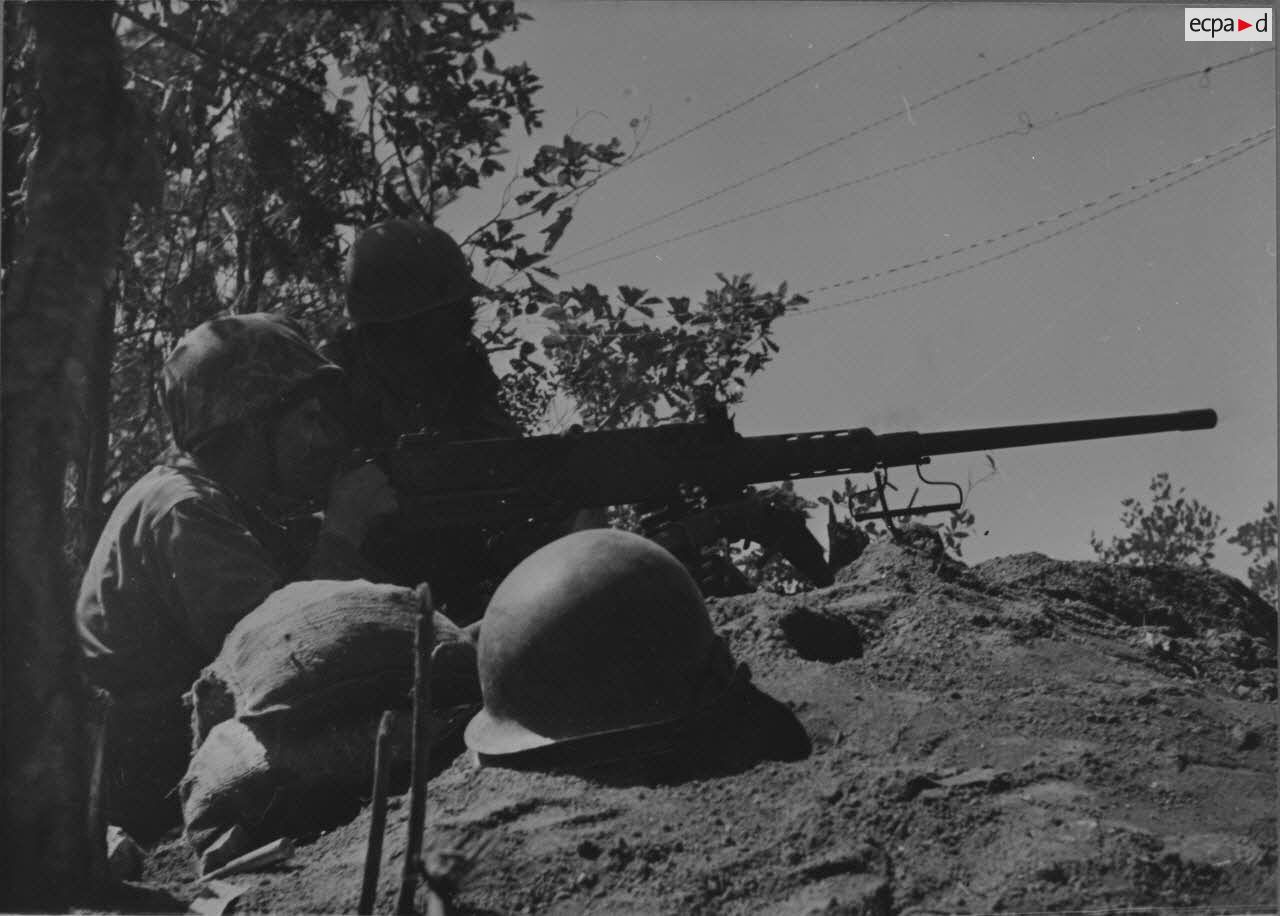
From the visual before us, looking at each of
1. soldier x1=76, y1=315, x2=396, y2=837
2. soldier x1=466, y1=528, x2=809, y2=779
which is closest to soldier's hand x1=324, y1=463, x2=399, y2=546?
soldier x1=76, y1=315, x2=396, y2=837

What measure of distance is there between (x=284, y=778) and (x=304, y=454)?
1624 mm

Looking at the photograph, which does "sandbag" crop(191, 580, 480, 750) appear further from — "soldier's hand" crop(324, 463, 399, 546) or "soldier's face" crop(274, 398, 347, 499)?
"soldier's face" crop(274, 398, 347, 499)

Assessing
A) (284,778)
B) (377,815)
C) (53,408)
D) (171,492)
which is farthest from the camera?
(171,492)

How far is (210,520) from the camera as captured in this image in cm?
567

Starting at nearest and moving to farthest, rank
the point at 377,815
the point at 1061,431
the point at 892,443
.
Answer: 1. the point at 377,815
2. the point at 892,443
3. the point at 1061,431

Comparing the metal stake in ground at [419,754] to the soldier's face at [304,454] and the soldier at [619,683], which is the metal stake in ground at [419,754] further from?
the soldier's face at [304,454]

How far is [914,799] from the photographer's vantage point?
4348 mm

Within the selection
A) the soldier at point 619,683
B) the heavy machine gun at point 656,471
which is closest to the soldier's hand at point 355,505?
the heavy machine gun at point 656,471

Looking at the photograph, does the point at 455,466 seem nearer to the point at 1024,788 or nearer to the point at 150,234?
the point at 1024,788

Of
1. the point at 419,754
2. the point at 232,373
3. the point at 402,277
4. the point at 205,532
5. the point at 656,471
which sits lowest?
the point at 419,754

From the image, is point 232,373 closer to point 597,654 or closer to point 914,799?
point 597,654

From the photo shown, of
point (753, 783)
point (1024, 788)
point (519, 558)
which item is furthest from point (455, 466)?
point (1024, 788)

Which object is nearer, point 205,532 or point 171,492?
point 205,532

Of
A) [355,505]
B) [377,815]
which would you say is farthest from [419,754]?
[355,505]
